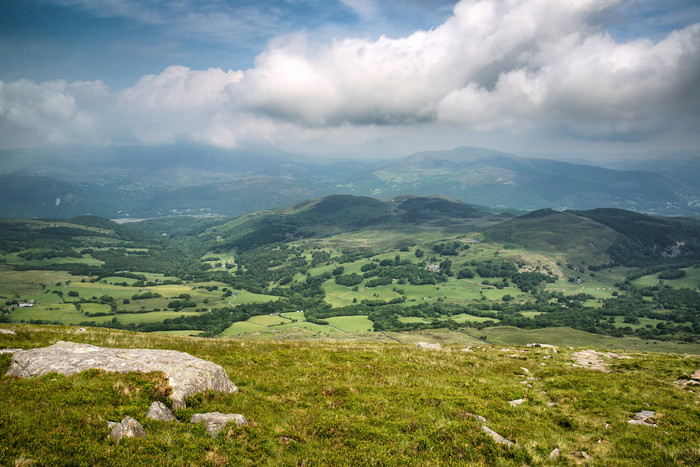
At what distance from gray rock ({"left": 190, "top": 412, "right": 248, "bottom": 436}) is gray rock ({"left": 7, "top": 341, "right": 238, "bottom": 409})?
1.43m

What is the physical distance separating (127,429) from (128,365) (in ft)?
20.6

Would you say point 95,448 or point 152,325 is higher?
point 95,448

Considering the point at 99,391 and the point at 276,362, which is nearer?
the point at 99,391

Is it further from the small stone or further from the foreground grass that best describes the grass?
the small stone

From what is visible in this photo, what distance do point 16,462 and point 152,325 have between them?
648ft

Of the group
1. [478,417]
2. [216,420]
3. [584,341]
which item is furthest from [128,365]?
[584,341]

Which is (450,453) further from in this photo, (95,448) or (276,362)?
(276,362)

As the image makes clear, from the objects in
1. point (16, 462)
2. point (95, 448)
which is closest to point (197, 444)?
point (95, 448)

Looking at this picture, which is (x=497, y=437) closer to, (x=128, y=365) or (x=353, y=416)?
(x=353, y=416)

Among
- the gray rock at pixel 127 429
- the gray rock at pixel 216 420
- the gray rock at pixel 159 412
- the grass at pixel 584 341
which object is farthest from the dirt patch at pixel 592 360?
the grass at pixel 584 341

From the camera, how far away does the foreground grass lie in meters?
11.6

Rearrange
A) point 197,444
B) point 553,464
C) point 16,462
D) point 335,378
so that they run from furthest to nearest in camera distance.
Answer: point 335,378, point 553,464, point 197,444, point 16,462

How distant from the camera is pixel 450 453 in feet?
46.2

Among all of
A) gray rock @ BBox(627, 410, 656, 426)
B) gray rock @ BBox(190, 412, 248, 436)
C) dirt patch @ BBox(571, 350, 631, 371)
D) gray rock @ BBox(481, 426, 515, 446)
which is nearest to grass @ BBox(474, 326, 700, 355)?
dirt patch @ BBox(571, 350, 631, 371)
